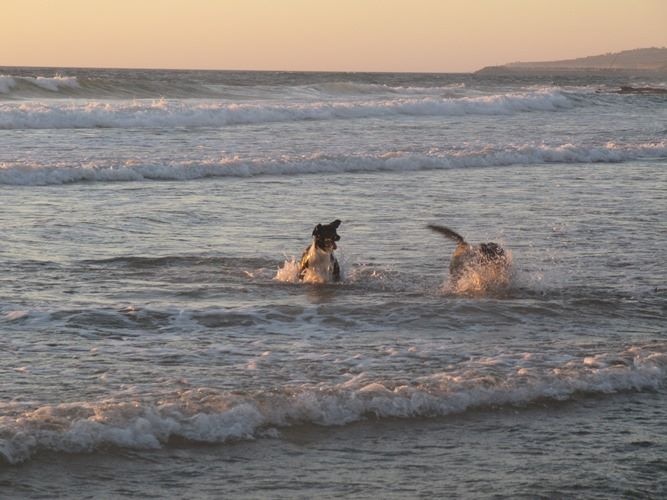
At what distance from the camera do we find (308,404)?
20.9 feet

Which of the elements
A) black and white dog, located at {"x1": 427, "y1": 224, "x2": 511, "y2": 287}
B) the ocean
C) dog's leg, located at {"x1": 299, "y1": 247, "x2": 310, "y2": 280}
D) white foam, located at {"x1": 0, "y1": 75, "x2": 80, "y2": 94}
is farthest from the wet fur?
white foam, located at {"x1": 0, "y1": 75, "x2": 80, "y2": 94}

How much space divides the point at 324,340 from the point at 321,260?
2.54 m

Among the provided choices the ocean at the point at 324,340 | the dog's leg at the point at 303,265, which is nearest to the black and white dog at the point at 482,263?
the ocean at the point at 324,340

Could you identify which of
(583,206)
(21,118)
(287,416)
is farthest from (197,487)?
(21,118)

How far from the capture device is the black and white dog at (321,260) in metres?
10.5

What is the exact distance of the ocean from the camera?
5.64 metres

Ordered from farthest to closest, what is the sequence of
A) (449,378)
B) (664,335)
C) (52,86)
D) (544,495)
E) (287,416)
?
1. (52,86)
2. (664,335)
3. (449,378)
4. (287,416)
5. (544,495)

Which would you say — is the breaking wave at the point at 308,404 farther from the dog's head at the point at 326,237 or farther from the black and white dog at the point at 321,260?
the dog's head at the point at 326,237

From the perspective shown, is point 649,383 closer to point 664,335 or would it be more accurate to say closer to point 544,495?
point 664,335

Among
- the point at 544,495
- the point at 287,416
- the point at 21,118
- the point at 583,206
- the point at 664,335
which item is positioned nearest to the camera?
the point at 544,495

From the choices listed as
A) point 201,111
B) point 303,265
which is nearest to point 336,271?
point 303,265

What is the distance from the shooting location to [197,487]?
17.5 feet

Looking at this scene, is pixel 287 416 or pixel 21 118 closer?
pixel 287 416

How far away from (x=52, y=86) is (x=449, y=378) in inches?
1418
